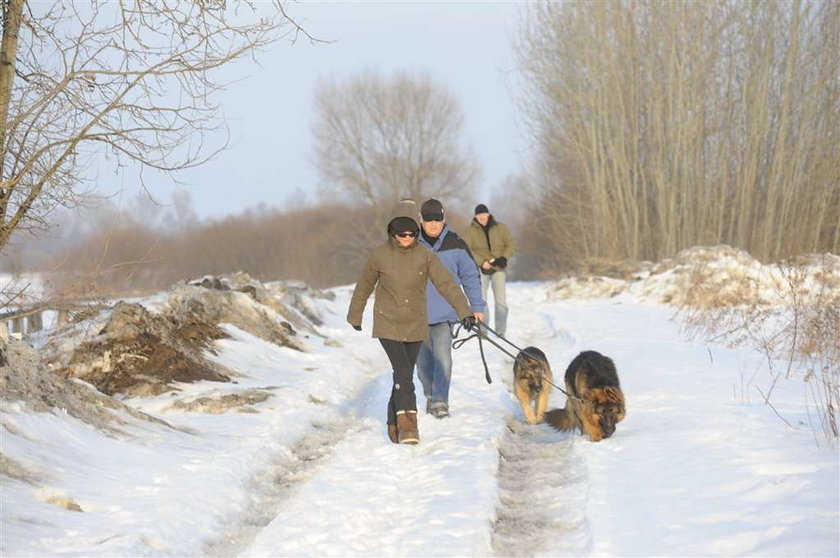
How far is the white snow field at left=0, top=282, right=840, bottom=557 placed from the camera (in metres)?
4.16

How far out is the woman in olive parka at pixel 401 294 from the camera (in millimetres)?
6625

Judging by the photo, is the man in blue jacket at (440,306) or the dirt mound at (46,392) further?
the man in blue jacket at (440,306)

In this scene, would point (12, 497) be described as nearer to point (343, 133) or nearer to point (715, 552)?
point (715, 552)

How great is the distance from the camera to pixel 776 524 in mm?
3924

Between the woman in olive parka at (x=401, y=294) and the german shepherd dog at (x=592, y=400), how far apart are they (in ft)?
3.45

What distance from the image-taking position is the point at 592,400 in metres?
6.32

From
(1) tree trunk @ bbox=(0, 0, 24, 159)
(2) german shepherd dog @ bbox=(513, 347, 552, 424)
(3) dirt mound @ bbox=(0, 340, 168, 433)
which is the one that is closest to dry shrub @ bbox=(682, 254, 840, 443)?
(2) german shepherd dog @ bbox=(513, 347, 552, 424)

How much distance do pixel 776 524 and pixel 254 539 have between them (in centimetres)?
280

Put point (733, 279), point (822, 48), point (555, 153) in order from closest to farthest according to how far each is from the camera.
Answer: point (733, 279) → point (822, 48) → point (555, 153)

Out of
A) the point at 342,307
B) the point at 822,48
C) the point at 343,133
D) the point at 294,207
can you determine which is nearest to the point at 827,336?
the point at 342,307

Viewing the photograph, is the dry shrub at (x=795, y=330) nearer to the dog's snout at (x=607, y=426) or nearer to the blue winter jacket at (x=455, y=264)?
the dog's snout at (x=607, y=426)

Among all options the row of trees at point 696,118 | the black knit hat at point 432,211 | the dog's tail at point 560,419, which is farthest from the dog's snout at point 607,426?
the row of trees at point 696,118

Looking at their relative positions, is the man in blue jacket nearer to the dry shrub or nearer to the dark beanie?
the dark beanie

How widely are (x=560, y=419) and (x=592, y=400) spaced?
0.71 metres
